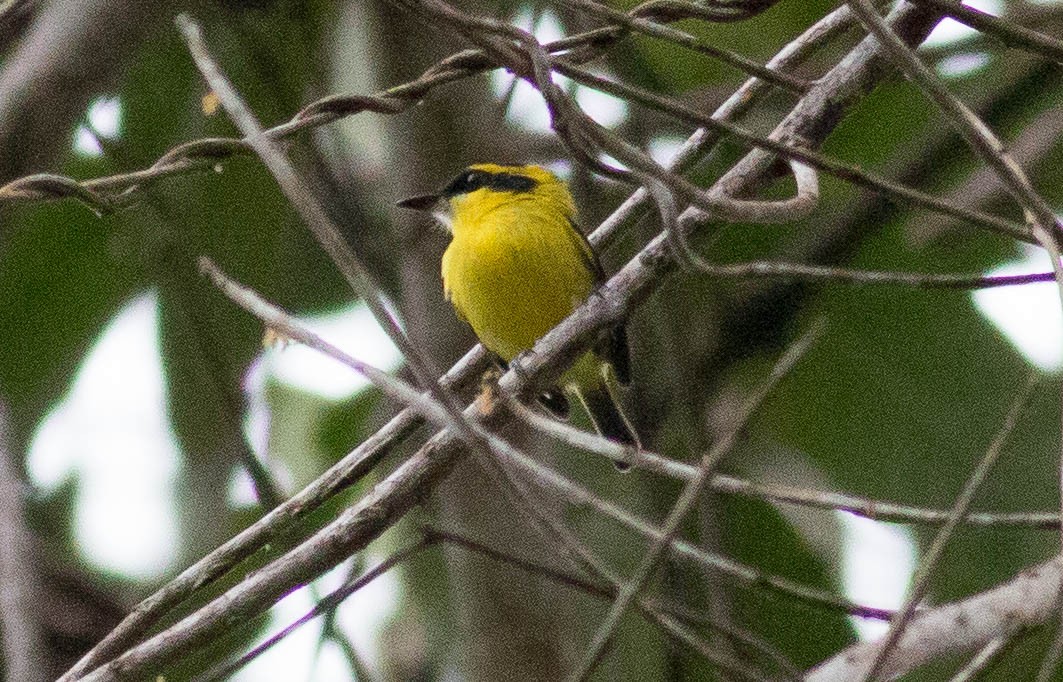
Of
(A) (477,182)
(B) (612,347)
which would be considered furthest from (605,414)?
(A) (477,182)

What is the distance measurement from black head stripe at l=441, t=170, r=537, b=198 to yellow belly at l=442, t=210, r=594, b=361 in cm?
10

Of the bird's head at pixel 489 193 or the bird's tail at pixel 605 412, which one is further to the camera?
the bird's tail at pixel 605 412

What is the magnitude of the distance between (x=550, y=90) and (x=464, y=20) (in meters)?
0.16

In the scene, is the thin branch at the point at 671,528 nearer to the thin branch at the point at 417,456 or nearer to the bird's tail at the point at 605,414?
the thin branch at the point at 417,456

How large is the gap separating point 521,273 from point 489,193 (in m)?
0.24

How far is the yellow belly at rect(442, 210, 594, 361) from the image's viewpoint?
12.8 feet

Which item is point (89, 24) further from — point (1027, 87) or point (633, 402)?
point (1027, 87)

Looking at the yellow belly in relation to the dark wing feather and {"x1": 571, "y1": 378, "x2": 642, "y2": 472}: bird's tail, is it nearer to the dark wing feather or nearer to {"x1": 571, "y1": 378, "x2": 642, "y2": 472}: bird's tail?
the dark wing feather

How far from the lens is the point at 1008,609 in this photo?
2682mm

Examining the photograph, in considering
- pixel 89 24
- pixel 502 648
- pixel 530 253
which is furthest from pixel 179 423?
pixel 89 24

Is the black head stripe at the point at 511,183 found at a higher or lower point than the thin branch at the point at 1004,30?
higher

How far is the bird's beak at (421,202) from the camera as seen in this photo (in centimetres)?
375

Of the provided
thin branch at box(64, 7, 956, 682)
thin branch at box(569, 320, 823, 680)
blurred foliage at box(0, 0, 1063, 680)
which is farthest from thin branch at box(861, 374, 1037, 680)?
blurred foliage at box(0, 0, 1063, 680)

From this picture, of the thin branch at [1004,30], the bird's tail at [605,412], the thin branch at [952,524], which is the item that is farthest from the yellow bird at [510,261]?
the thin branch at [952,524]
